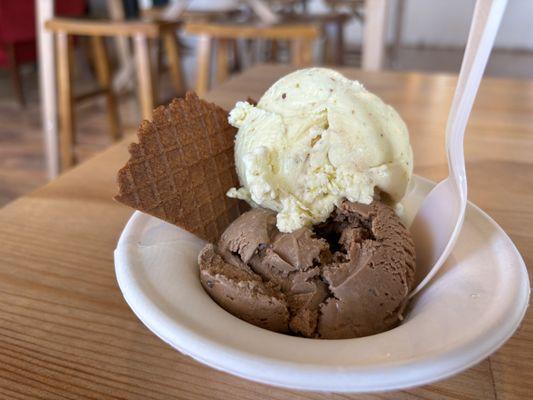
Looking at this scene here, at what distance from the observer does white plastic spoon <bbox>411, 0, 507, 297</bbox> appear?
41 cm

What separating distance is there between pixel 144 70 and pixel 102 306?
1618 millimetres

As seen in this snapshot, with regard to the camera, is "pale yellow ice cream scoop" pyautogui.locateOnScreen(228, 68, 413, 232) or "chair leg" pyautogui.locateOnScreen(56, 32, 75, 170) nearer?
"pale yellow ice cream scoop" pyautogui.locateOnScreen(228, 68, 413, 232)

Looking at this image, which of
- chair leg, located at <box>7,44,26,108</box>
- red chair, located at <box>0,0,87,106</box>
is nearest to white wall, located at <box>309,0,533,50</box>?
red chair, located at <box>0,0,87,106</box>

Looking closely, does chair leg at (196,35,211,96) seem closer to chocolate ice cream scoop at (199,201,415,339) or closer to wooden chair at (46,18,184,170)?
wooden chair at (46,18,184,170)

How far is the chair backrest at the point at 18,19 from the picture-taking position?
3.27 metres

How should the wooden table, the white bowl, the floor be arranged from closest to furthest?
the white bowl, the wooden table, the floor

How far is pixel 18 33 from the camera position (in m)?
3.36

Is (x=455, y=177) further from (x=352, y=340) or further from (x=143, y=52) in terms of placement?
(x=143, y=52)

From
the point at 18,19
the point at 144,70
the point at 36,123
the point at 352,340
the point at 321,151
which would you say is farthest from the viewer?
the point at 18,19

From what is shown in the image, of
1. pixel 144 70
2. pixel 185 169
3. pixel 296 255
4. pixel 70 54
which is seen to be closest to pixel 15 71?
pixel 70 54

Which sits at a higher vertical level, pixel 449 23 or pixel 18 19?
pixel 18 19

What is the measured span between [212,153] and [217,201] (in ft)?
0.20

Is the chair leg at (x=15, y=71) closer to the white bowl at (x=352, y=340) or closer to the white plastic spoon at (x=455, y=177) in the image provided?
the white bowl at (x=352, y=340)

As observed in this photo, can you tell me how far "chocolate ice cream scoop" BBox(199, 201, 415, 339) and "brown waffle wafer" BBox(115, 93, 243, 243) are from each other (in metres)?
0.05
